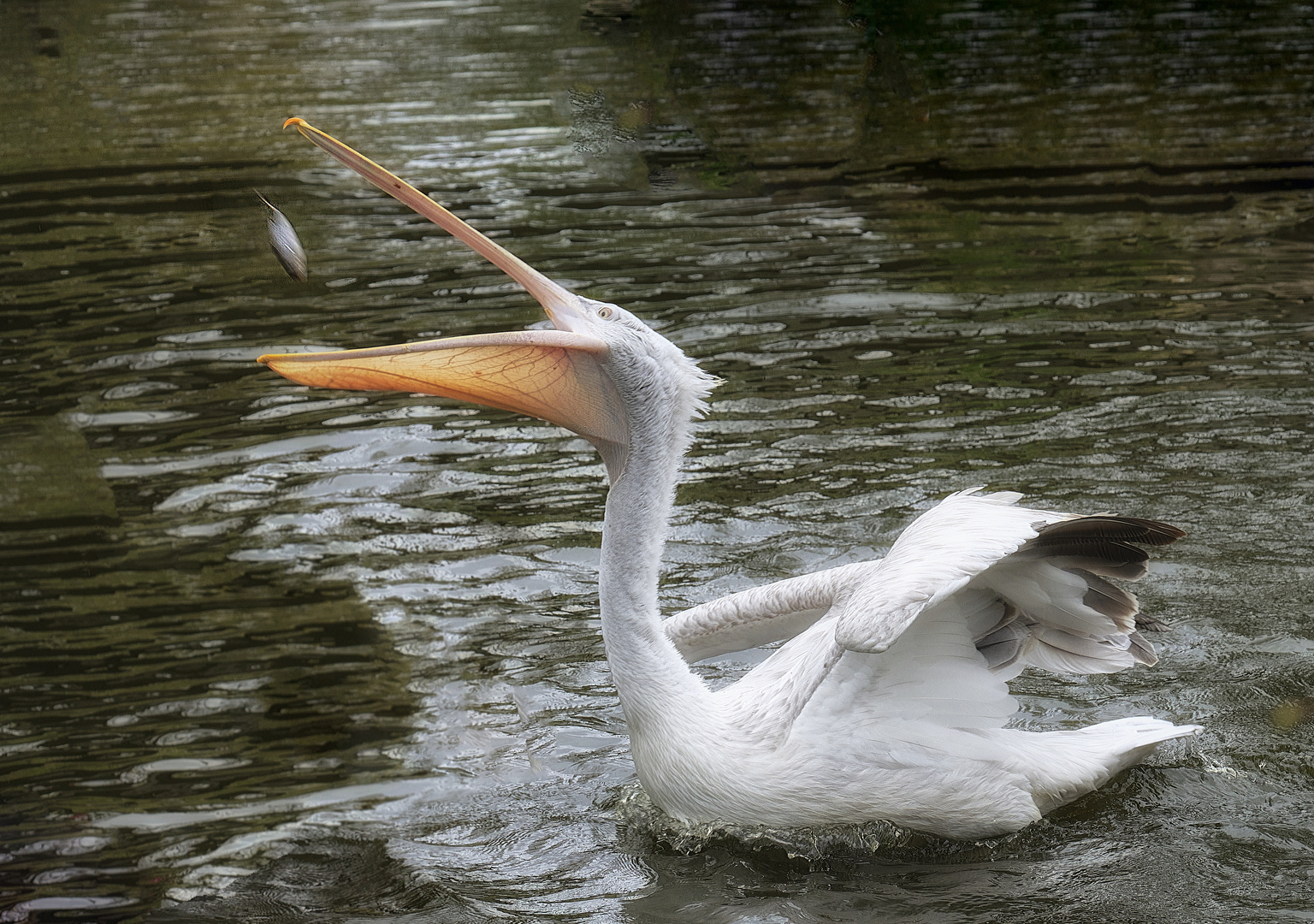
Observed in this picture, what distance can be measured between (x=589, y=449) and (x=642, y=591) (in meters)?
2.59

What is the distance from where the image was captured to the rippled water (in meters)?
3.20

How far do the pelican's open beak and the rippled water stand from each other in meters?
1.06

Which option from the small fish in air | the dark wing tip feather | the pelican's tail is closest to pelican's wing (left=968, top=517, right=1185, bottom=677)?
the dark wing tip feather

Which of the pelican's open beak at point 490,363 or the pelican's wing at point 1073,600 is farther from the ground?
the pelican's open beak at point 490,363

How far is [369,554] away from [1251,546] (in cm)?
294

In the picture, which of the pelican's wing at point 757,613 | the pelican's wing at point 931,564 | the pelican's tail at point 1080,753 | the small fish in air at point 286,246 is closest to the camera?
the pelican's wing at point 931,564

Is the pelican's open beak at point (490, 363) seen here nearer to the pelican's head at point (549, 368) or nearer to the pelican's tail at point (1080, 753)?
the pelican's head at point (549, 368)

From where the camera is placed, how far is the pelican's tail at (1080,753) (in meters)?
3.06

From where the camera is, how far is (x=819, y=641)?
3162 mm

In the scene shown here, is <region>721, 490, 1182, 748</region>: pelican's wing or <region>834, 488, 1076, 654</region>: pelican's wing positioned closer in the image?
<region>834, 488, 1076, 654</region>: pelican's wing

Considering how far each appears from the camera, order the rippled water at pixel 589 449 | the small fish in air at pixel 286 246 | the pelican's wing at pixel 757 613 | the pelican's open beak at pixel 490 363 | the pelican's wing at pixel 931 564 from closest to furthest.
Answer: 1. the pelican's wing at pixel 931 564
2. the pelican's open beak at pixel 490 363
3. the rippled water at pixel 589 449
4. the pelican's wing at pixel 757 613
5. the small fish in air at pixel 286 246

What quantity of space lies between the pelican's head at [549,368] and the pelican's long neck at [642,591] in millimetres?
26

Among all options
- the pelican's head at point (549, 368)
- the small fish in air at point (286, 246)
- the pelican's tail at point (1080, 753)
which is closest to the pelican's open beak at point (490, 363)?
the pelican's head at point (549, 368)

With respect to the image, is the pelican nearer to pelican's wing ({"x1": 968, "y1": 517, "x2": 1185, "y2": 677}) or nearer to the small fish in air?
pelican's wing ({"x1": 968, "y1": 517, "x2": 1185, "y2": 677})
